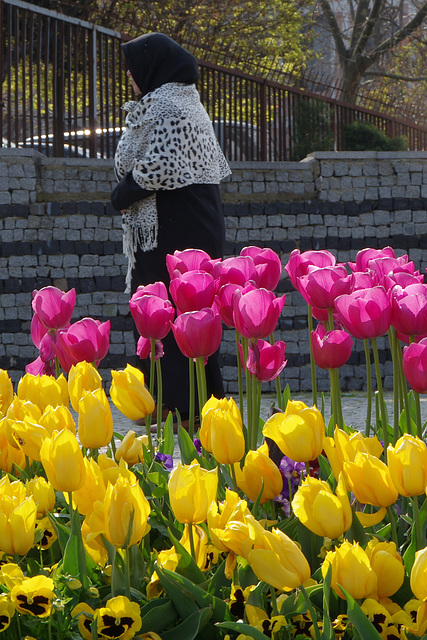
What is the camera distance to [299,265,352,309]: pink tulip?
159 centimetres

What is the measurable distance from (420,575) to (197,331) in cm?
63

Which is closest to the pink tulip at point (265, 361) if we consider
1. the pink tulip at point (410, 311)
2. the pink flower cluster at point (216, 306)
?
the pink flower cluster at point (216, 306)

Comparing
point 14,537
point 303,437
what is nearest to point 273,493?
point 303,437

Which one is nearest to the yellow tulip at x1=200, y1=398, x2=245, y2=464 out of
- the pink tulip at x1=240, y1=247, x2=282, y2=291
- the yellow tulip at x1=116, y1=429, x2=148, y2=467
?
the yellow tulip at x1=116, y1=429, x2=148, y2=467

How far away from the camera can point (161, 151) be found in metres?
4.76

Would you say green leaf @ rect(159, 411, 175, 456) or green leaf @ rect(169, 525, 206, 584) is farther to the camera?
green leaf @ rect(159, 411, 175, 456)

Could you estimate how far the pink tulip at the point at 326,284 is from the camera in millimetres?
1590

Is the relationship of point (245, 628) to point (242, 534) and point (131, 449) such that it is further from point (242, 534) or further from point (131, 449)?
point (131, 449)

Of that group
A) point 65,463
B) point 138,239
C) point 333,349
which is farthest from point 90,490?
point 138,239

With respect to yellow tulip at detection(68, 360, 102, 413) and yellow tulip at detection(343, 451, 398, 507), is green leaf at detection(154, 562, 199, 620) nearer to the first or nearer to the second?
yellow tulip at detection(343, 451, 398, 507)

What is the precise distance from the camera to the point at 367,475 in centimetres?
110

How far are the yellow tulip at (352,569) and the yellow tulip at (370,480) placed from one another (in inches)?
4.7

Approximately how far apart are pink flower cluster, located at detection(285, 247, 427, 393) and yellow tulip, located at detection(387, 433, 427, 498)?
0.27 metres

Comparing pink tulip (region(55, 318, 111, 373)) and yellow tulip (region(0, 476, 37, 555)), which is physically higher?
pink tulip (region(55, 318, 111, 373))
